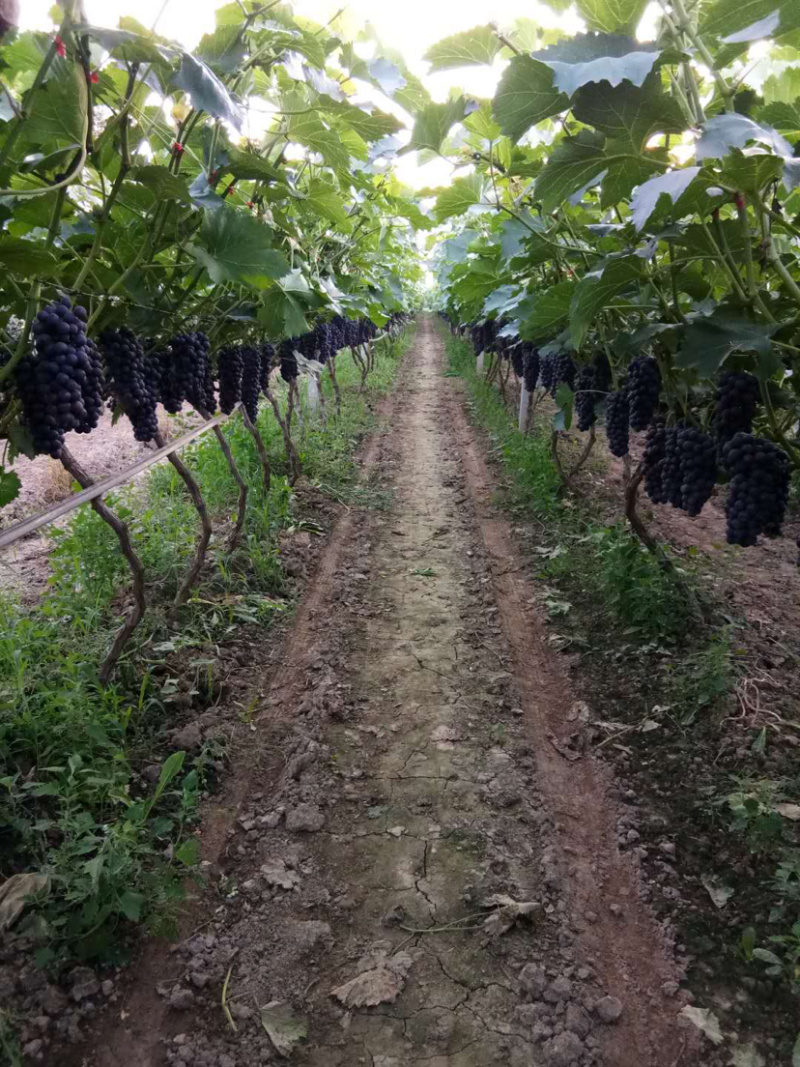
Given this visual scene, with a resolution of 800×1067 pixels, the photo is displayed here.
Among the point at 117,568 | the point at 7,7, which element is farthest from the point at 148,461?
the point at 7,7

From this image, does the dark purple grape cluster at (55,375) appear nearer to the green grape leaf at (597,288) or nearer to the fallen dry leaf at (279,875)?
the green grape leaf at (597,288)

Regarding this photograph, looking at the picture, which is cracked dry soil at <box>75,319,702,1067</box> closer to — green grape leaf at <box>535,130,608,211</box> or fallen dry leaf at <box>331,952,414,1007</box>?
fallen dry leaf at <box>331,952,414,1007</box>

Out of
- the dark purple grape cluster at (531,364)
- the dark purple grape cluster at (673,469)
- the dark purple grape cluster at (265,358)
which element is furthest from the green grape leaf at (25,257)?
the dark purple grape cluster at (531,364)

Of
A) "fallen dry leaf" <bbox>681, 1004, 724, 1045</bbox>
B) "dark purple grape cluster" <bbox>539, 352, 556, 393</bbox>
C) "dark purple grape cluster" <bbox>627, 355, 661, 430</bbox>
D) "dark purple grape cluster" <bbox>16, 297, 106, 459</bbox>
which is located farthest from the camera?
"dark purple grape cluster" <bbox>539, 352, 556, 393</bbox>

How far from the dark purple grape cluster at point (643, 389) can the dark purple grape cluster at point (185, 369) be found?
1.96m

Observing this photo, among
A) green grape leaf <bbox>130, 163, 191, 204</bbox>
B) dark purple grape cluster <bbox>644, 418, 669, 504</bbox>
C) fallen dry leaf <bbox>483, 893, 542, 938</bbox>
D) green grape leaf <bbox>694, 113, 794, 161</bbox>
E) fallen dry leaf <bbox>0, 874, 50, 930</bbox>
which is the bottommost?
fallen dry leaf <bbox>483, 893, 542, 938</bbox>

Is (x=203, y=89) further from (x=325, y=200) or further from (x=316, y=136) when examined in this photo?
(x=325, y=200)

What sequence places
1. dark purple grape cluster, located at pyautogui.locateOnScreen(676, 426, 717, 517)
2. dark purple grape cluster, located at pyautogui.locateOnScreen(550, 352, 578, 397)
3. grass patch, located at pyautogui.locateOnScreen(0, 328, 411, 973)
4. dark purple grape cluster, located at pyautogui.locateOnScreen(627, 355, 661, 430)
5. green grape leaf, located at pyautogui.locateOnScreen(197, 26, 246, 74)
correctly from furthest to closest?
dark purple grape cluster, located at pyautogui.locateOnScreen(550, 352, 578, 397) < dark purple grape cluster, located at pyautogui.locateOnScreen(627, 355, 661, 430) < dark purple grape cluster, located at pyautogui.locateOnScreen(676, 426, 717, 517) < grass patch, located at pyautogui.locateOnScreen(0, 328, 411, 973) < green grape leaf, located at pyautogui.locateOnScreen(197, 26, 246, 74)

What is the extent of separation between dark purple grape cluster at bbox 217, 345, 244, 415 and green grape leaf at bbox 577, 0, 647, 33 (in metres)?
2.76

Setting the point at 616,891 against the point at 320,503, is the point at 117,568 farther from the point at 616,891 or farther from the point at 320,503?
the point at 616,891

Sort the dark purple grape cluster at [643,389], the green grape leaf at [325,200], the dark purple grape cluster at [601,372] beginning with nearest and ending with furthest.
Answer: the dark purple grape cluster at [643,389]
the green grape leaf at [325,200]
the dark purple grape cluster at [601,372]

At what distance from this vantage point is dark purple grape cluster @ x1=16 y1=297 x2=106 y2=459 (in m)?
1.90

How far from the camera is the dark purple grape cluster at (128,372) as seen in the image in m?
2.62

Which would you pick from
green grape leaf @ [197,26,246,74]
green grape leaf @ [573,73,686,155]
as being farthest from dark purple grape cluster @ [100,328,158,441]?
green grape leaf @ [573,73,686,155]
